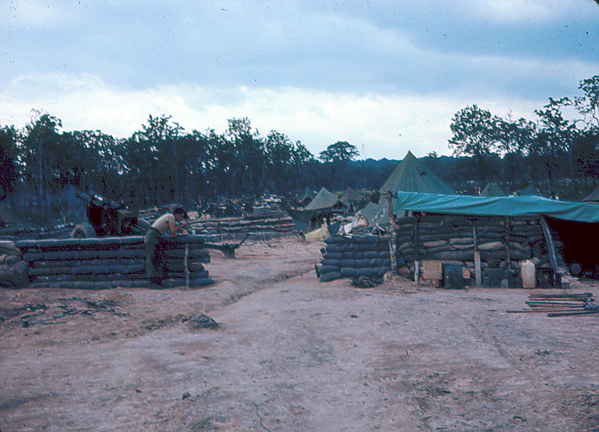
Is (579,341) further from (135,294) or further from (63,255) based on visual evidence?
(63,255)

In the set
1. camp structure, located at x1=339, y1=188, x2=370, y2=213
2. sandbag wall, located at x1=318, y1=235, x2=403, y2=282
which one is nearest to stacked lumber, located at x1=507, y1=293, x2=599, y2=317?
sandbag wall, located at x1=318, y1=235, x2=403, y2=282

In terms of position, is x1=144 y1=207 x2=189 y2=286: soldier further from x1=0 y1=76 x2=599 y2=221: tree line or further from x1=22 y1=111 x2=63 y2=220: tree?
x1=22 y1=111 x2=63 y2=220: tree

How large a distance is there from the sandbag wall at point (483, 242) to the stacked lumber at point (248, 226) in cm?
1345

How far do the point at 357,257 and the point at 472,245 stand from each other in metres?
2.79

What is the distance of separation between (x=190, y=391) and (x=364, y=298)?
508cm

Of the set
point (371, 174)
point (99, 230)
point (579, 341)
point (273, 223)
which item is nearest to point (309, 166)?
point (371, 174)

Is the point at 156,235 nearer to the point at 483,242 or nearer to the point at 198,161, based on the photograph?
the point at 483,242

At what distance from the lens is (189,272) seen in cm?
874

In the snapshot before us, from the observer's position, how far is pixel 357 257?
33.0 ft


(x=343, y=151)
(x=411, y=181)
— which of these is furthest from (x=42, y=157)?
(x=343, y=151)

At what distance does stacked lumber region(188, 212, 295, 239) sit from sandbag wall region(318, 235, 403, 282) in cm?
1247

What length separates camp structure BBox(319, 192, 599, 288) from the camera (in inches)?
364

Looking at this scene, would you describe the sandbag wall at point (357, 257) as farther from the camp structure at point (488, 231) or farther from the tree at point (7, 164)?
the tree at point (7, 164)

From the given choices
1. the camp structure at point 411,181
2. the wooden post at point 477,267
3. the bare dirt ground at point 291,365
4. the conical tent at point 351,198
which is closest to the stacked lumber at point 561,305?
the bare dirt ground at point 291,365
